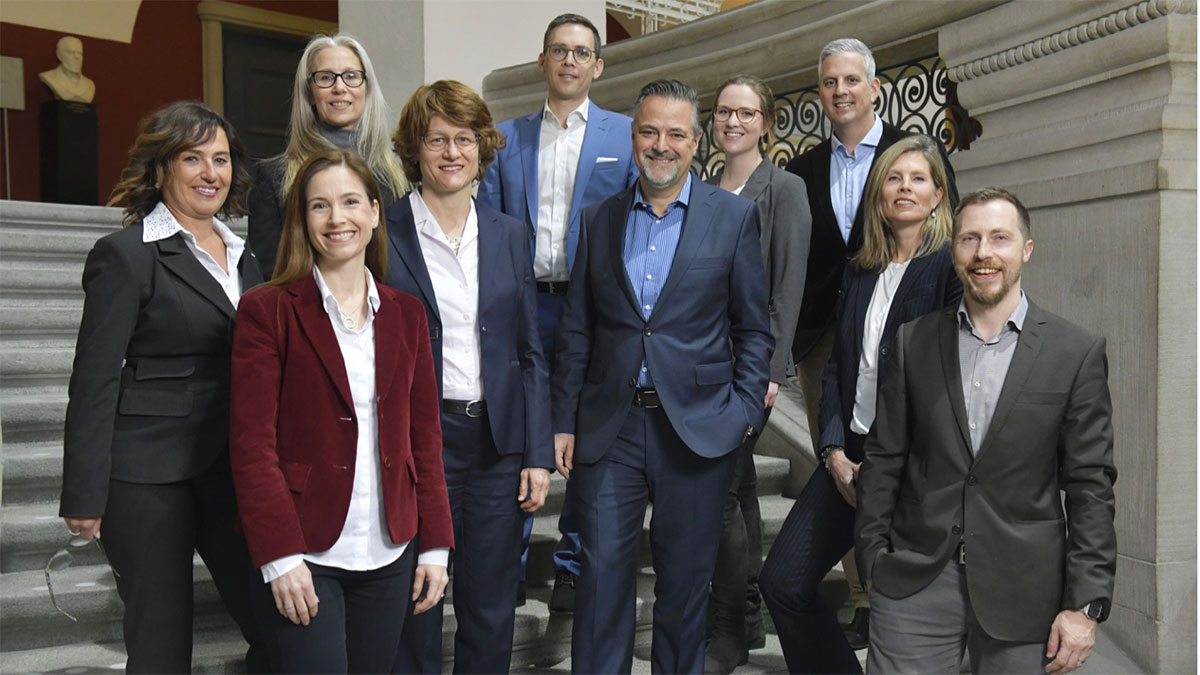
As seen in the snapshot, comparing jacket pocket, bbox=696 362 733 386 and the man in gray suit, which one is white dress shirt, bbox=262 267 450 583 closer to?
jacket pocket, bbox=696 362 733 386

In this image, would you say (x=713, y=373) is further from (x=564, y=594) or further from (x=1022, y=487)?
(x=564, y=594)

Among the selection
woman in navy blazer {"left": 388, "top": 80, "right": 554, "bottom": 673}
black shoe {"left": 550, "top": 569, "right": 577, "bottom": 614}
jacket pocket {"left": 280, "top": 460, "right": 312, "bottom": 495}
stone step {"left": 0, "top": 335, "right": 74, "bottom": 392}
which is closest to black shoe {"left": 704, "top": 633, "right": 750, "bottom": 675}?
black shoe {"left": 550, "top": 569, "right": 577, "bottom": 614}

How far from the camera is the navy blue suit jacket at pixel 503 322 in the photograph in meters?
2.64

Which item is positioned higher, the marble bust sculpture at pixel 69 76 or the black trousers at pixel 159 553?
the marble bust sculpture at pixel 69 76

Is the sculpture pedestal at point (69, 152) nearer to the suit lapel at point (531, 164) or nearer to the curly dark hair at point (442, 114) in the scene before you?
the suit lapel at point (531, 164)

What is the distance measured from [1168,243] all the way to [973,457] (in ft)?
3.92

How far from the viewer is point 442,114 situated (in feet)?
8.71

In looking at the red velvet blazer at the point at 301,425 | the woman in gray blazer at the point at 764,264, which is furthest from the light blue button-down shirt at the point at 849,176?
the red velvet blazer at the point at 301,425

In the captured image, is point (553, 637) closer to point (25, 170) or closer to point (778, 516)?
point (778, 516)

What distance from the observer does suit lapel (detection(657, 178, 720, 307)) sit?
2.72 metres

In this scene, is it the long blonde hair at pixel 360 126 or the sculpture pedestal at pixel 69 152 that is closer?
the long blonde hair at pixel 360 126

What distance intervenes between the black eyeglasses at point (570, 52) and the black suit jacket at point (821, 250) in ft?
2.40

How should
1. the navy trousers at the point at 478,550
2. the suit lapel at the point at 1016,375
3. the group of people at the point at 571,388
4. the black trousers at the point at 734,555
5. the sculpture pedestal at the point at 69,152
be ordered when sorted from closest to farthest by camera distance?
the group of people at the point at 571,388
the suit lapel at the point at 1016,375
the navy trousers at the point at 478,550
the black trousers at the point at 734,555
the sculpture pedestal at the point at 69,152

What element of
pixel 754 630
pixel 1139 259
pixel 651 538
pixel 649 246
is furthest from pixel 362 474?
pixel 1139 259
